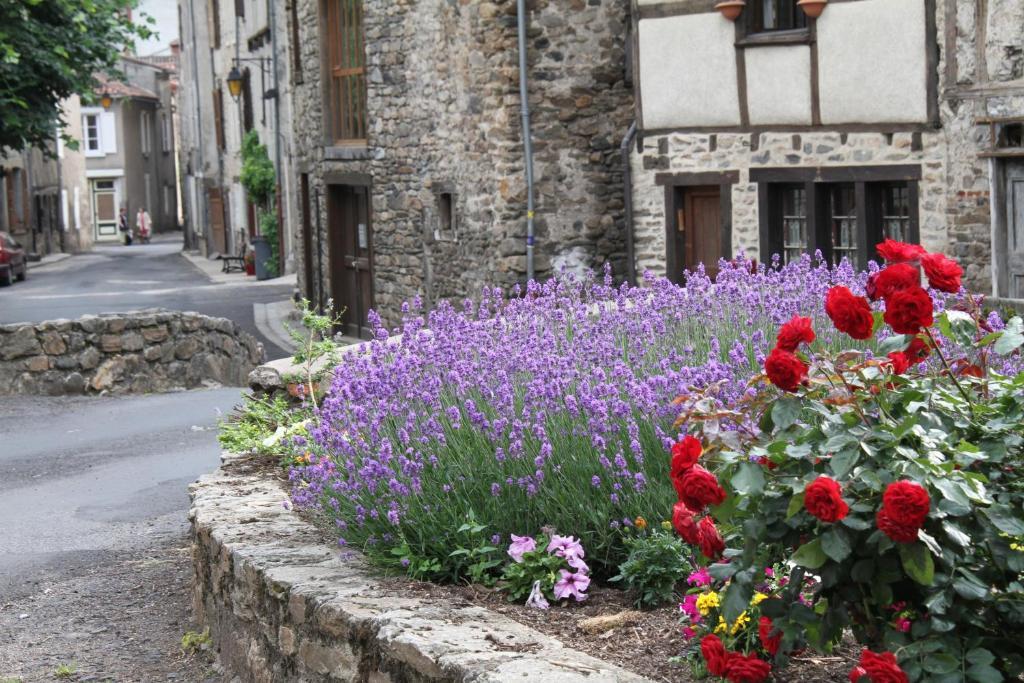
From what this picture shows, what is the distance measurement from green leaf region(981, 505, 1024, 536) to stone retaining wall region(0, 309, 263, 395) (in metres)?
12.1

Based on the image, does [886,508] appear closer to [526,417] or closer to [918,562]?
[918,562]

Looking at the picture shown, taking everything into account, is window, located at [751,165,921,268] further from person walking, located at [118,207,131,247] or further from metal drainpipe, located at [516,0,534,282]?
person walking, located at [118,207,131,247]

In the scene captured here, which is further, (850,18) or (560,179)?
(560,179)

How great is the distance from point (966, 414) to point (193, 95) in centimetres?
4459

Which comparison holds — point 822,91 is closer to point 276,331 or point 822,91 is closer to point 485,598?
point 485,598

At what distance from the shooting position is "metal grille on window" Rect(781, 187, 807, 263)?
45.6 ft

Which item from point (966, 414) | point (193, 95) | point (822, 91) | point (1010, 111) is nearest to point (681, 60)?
point (822, 91)

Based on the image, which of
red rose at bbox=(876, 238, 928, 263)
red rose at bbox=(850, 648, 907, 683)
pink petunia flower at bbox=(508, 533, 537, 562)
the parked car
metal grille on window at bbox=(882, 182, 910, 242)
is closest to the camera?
red rose at bbox=(850, 648, 907, 683)

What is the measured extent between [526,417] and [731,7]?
9.16m

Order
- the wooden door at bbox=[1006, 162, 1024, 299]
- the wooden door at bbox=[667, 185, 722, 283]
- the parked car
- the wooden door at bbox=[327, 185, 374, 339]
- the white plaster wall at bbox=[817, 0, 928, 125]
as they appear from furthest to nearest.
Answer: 1. the parked car
2. the wooden door at bbox=[327, 185, 374, 339]
3. the wooden door at bbox=[667, 185, 722, 283]
4. the white plaster wall at bbox=[817, 0, 928, 125]
5. the wooden door at bbox=[1006, 162, 1024, 299]

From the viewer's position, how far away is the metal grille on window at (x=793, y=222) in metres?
13.9

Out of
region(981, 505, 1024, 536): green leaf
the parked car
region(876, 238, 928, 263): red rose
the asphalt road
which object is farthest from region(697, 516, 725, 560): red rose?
the parked car

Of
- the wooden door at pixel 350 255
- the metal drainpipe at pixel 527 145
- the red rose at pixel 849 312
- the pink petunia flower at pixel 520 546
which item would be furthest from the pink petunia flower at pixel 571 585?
the wooden door at pixel 350 255

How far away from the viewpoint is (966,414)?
11.7ft
